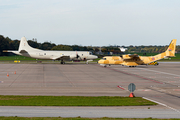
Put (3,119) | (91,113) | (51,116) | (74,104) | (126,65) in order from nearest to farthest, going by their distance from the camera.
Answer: (3,119) < (51,116) < (91,113) < (74,104) < (126,65)

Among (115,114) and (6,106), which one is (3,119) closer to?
(6,106)

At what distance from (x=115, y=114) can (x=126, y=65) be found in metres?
43.2

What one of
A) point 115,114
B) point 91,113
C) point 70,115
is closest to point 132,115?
point 115,114

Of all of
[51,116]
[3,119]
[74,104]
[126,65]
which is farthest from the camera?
[126,65]

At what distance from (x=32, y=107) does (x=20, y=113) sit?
5.22 feet

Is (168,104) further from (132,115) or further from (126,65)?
(126,65)

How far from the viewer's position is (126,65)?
55.7 meters

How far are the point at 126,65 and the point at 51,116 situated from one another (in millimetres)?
44721

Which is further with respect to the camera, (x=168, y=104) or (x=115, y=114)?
(x=168, y=104)

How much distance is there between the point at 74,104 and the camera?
15.5m

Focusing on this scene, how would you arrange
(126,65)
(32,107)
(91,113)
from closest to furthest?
1. (91,113)
2. (32,107)
3. (126,65)

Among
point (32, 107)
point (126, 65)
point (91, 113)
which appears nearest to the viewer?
point (91, 113)

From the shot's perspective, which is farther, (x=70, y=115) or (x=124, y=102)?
(x=124, y=102)

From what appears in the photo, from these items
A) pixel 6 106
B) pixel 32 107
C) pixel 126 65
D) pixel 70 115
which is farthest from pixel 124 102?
pixel 126 65
